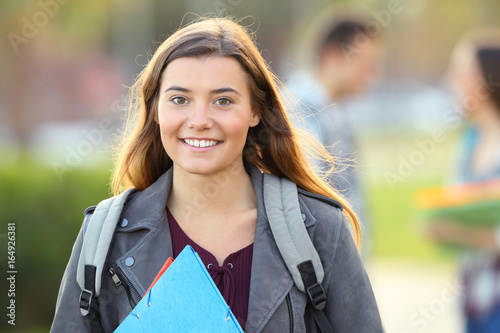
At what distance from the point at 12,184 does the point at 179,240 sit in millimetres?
3994

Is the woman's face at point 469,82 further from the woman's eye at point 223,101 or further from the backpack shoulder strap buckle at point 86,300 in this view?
the backpack shoulder strap buckle at point 86,300

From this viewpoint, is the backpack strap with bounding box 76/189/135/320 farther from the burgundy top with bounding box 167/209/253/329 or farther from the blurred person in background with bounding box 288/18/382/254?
the blurred person in background with bounding box 288/18/382/254

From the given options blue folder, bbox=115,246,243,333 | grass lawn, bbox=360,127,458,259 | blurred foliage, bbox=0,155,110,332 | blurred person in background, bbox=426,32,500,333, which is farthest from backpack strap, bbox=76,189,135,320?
blurred foliage, bbox=0,155,110,332

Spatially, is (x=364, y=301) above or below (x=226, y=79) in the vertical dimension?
below

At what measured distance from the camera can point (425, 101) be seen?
34500 millimetres

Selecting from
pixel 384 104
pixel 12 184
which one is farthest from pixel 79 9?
pixel 384 104

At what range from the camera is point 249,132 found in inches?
105

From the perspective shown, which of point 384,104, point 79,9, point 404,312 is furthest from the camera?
point 384,104

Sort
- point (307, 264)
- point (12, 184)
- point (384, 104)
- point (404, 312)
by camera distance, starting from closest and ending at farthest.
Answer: point (307, 264), point (12, 184), point (404, 312), point (384, 104)

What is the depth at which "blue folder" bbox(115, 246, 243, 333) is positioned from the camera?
6.81 ft

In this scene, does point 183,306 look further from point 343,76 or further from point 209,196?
point 343,76

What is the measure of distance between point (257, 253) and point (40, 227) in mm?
4000

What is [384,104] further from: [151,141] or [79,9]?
[151,141]

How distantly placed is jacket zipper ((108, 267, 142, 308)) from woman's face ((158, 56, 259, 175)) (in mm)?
415
